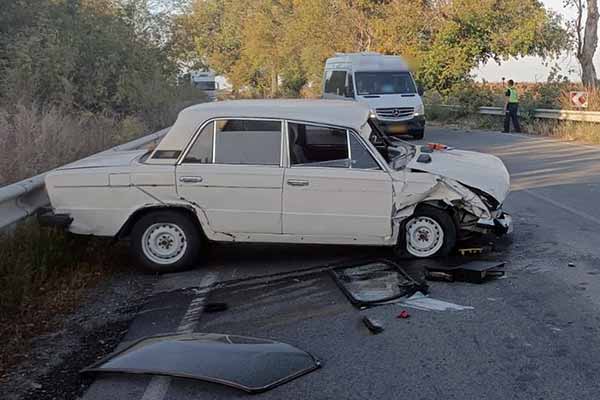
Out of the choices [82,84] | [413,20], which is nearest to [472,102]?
[413,20]

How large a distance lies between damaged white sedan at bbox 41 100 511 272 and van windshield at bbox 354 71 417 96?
15.8 meters

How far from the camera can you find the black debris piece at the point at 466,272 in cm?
693

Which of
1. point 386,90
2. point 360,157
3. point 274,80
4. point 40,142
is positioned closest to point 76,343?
point 360,157

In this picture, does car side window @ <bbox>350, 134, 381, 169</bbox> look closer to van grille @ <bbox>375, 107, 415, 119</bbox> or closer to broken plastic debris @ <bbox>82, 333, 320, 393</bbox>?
broken plastic debris @ <bbox>82, 333, 320, 393</bbox>

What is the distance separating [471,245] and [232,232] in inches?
102

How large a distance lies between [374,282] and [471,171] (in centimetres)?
176

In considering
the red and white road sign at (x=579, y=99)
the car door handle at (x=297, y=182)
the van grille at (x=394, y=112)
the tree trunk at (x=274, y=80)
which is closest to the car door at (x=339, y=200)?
the car door handle at (x=297, y=182)

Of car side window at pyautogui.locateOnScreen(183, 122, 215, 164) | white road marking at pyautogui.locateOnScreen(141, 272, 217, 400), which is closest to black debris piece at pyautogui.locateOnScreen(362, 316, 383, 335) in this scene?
white road marking at pyautogui.locateOnScreen(141, 272, 217, 400)

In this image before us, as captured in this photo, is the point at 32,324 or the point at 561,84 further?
the point at 561,84

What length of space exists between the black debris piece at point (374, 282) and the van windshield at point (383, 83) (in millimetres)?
16199

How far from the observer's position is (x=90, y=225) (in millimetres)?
7539

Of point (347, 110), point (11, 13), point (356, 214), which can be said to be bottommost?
point (356, 214)

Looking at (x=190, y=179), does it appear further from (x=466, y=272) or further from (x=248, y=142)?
(x=466, y=272)

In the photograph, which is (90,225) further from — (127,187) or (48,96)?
(48,96)
